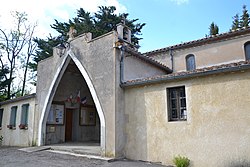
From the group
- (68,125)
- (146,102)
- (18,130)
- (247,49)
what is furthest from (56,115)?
(247,49)

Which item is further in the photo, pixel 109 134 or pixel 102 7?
pixel 102 7

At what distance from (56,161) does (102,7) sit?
19.3 meters

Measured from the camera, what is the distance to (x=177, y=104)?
8.19 metres

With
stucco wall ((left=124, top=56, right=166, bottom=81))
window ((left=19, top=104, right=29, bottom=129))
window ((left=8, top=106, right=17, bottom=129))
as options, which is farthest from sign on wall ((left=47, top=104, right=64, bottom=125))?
stucco wall ((left=124, top=56, right=166, bottom=81))

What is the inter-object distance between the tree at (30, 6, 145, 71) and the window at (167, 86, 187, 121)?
16.1 m

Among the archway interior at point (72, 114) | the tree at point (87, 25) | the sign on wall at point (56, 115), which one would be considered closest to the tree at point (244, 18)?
the tree at point (87, 25)

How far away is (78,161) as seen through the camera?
848 centimetres

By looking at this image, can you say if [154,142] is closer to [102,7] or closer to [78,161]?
[78,161]

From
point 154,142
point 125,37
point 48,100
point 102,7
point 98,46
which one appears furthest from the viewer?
point 102,7

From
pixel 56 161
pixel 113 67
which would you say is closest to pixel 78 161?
pixel 56 161

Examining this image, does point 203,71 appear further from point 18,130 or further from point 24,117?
point 18,130

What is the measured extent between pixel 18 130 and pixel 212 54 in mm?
12639

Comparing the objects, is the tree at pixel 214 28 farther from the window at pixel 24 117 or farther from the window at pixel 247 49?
the window at pixel 24 117

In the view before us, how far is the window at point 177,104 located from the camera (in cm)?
804
